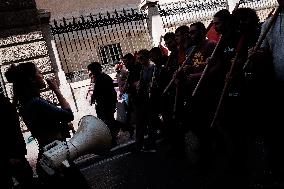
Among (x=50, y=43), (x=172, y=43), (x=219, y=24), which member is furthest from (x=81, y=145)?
(x=50, y=43)

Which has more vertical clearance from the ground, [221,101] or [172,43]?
[172,43]

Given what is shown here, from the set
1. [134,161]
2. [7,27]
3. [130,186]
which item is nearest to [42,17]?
[7,27]

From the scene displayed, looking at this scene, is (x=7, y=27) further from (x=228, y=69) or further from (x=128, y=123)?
(x=228, y=69)

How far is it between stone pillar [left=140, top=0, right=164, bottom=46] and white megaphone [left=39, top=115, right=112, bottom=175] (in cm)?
1063

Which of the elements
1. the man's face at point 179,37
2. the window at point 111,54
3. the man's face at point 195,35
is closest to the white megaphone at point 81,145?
the man's face at point 195,35

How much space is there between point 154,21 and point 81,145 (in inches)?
432

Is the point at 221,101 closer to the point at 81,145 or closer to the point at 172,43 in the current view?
the point at 81,145

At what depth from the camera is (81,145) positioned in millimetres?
2711

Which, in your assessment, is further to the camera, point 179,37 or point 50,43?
point 50,43

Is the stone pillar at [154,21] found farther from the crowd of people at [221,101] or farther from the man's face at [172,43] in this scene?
the crowd of people at [221,101]

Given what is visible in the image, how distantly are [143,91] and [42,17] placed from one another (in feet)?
14.3

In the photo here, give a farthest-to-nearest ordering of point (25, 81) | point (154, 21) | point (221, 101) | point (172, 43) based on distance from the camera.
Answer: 1. point (154, 21)
2. point (172, 43)
3. point (221, 101)
4. point (25, 81)

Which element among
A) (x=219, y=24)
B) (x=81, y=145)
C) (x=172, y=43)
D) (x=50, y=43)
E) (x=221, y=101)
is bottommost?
(x=221, y=101)

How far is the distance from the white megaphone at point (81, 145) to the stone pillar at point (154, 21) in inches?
419
